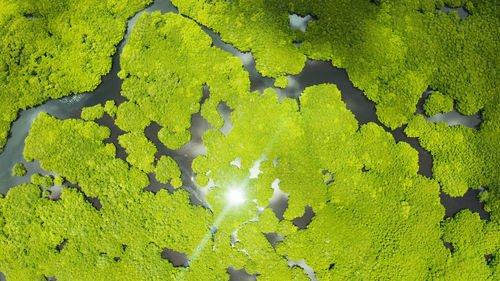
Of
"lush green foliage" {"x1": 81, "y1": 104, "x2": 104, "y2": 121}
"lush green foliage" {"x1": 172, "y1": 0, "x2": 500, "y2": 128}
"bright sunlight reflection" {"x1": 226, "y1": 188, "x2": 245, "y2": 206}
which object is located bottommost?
"bright sunlight reflection" {"x1": 226, "y1": 188, "x2": 245, "y2": 206}

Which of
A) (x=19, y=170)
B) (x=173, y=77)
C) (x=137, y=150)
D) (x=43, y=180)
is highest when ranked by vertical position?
(x=173, y=77)

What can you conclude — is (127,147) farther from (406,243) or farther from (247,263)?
(406,243)

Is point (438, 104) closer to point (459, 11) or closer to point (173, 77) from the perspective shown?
point (459, 11)

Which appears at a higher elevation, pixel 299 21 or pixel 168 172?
pixel 299 21

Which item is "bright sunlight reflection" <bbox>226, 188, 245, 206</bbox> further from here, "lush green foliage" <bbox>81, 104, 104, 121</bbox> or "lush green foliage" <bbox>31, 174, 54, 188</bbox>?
"lush green foliage" <bbox>31, 174, 54, 188</bbox>

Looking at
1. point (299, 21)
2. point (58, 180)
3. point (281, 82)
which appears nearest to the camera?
point (58, 180)

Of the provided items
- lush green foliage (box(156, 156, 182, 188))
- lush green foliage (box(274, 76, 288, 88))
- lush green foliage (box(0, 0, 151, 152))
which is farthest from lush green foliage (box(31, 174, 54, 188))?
lush green foliage (box(274, 76, 288, 88))

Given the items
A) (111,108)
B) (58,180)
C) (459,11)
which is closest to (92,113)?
(111,108)

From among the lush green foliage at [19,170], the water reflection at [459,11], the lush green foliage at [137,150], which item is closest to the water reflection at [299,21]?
the water reflection at [459,11]
